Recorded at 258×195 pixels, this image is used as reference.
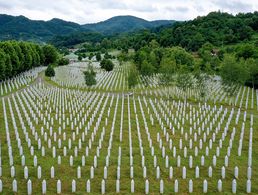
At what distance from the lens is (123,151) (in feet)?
68.6

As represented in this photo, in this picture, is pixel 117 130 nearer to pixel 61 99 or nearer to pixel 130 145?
pixel 130 145

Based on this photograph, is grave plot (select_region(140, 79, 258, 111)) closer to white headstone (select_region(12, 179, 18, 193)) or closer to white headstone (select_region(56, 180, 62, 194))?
white headstone (select_region(56, 180, 62, 194))

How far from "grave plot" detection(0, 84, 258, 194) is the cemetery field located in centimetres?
4

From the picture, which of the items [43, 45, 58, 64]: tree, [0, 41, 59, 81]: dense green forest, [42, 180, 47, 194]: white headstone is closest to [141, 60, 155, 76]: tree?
[0, 41, 59, 81]: dense green forest

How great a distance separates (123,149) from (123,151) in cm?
44

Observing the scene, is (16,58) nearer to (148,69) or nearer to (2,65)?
(2,65)

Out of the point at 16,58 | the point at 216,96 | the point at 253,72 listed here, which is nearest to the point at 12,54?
the point at 16,58

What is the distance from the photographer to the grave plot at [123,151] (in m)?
15.7

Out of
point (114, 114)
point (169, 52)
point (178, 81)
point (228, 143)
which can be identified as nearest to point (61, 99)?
point (114, 114)

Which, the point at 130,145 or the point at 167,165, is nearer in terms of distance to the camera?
the point at 167,165

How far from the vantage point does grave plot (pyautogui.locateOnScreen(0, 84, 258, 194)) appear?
15688mm

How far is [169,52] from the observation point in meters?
79.7

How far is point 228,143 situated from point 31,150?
12358mm

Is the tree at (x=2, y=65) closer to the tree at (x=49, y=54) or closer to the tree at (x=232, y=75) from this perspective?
the tree at (x=232, y=75)
